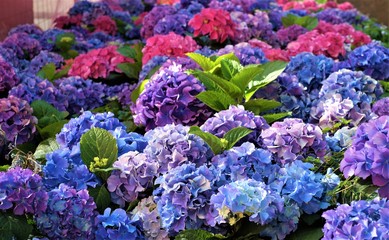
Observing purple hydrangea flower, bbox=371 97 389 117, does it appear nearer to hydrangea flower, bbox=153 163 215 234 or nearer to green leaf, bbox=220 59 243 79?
green leaf, bbox=220 59 243 79

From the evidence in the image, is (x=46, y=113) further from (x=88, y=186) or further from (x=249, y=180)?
(x=249, y=180)

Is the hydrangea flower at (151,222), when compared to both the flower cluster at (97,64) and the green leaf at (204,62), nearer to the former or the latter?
the green leaf at (204,62)

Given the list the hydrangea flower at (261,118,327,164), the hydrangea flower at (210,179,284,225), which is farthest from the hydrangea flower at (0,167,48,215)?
the hydrangea flower at (261,118,327,164)

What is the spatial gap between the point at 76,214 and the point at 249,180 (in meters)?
0.47

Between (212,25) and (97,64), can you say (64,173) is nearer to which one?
(97,64)

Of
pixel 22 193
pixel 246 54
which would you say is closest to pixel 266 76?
pixel 246 54

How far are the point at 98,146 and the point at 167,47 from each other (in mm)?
1387

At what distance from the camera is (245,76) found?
2643mm

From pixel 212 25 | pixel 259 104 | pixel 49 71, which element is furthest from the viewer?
pixel 212 25

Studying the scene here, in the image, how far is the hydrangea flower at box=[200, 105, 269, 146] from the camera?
88.1 inches

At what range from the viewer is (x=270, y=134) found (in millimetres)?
2143

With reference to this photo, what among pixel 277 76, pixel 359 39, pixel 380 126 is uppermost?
pixel 380 126

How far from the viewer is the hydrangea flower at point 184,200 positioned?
1.88 m

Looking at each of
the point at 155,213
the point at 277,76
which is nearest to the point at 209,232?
the point at 155,213
